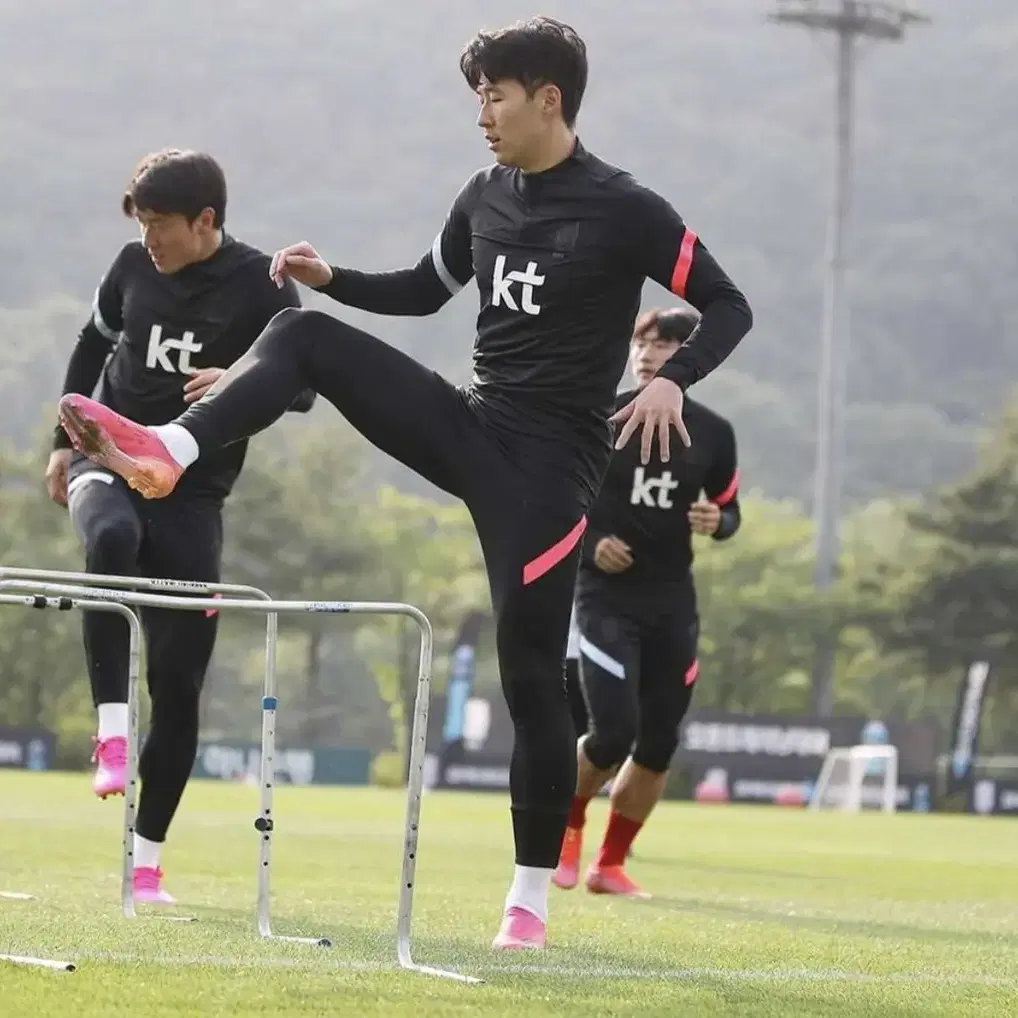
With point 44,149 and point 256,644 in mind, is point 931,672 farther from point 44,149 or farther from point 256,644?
point 44,149

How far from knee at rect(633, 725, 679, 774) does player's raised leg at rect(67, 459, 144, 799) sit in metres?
2.91

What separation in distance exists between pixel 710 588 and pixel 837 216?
1376 centimetres

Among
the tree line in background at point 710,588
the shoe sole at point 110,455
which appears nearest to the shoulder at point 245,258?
the shoe sole at point 110,455

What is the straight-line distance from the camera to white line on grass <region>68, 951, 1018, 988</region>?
4.55 metres

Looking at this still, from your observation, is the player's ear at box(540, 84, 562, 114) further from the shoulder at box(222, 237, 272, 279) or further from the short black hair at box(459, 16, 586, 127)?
the shoulder at box(222, 237, 272, 279)

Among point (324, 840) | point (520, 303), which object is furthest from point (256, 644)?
point (520, 303)

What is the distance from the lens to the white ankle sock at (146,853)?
6.93 m

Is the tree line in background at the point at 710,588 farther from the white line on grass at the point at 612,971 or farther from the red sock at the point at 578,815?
the white line on grass at the point at 612,971

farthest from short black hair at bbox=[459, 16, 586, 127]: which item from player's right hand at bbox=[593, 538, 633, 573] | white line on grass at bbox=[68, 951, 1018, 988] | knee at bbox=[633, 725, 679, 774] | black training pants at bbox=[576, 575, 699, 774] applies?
knee at bbox=[633, 725, 679, 774]

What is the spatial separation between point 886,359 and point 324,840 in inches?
5857

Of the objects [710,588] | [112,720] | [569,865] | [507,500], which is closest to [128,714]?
[112,720]

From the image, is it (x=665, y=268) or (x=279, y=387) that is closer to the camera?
(x=279, y=387)

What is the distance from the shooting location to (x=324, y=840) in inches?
509

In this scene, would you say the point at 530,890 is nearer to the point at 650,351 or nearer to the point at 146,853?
the point at 146,853
